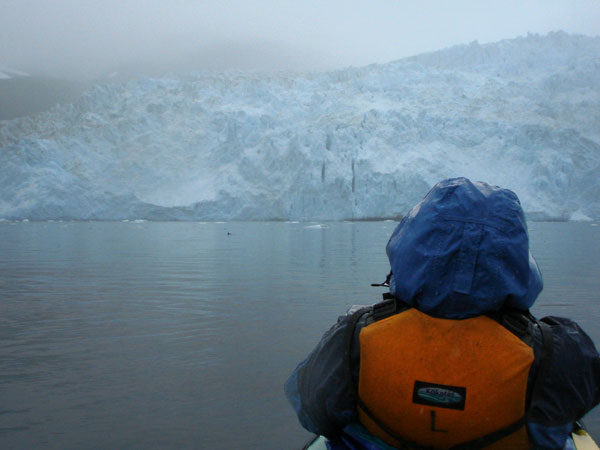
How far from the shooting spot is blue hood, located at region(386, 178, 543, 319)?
3.93 feet

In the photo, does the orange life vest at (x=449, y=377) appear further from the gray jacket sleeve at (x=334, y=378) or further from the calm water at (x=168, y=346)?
the calm water at (x=168, y=346)

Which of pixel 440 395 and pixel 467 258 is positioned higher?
pixel 467 258

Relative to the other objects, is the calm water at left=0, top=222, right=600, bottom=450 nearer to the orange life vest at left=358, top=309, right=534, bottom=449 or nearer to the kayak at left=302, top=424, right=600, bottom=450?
the kayak at left=302, top=424, right=600, bottom=450

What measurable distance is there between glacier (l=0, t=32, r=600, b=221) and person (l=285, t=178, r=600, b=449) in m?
31.7

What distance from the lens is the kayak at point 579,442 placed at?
1.58 m

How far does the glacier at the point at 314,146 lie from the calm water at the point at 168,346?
24613 mm

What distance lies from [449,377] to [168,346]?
332 cm

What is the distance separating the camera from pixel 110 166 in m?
36.4

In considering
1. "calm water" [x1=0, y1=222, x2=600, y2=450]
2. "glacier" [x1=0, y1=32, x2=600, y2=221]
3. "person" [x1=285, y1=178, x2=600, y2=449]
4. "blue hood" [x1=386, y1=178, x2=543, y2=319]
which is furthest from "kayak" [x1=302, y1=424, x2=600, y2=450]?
"glacier" [x1=0, y1=32, x2=600, y2=221]

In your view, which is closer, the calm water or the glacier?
the calm water

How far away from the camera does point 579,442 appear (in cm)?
159

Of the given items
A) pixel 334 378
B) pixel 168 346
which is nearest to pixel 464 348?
pixel 334 378

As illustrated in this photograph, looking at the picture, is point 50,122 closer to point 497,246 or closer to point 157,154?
point 157,154

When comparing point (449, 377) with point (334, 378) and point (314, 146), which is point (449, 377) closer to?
point (334, 378)
